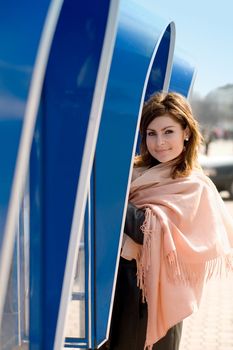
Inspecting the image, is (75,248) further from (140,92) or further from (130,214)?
(140,92)

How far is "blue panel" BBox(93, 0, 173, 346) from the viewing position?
282 centimetres

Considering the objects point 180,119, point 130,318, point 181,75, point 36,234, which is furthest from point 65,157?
point 181,75

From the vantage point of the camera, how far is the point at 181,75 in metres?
4.74

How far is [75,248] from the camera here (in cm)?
218

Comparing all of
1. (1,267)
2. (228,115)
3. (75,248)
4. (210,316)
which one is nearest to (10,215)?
(1,267)

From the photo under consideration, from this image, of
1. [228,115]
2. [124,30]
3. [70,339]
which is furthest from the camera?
[228,115]

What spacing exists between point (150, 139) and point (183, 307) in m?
0.75

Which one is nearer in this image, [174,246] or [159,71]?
[174,246]

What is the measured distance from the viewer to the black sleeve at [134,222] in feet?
9.28

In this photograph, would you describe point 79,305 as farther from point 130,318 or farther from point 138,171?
point 138,171

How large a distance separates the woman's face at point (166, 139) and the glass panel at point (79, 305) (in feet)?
1.95

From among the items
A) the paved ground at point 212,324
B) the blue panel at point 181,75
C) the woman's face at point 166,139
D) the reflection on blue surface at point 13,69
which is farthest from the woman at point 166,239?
the paved ground at point 212,324

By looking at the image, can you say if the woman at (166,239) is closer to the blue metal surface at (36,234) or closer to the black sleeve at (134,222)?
the black sleeve at (134,222)

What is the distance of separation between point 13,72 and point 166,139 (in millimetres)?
1225
